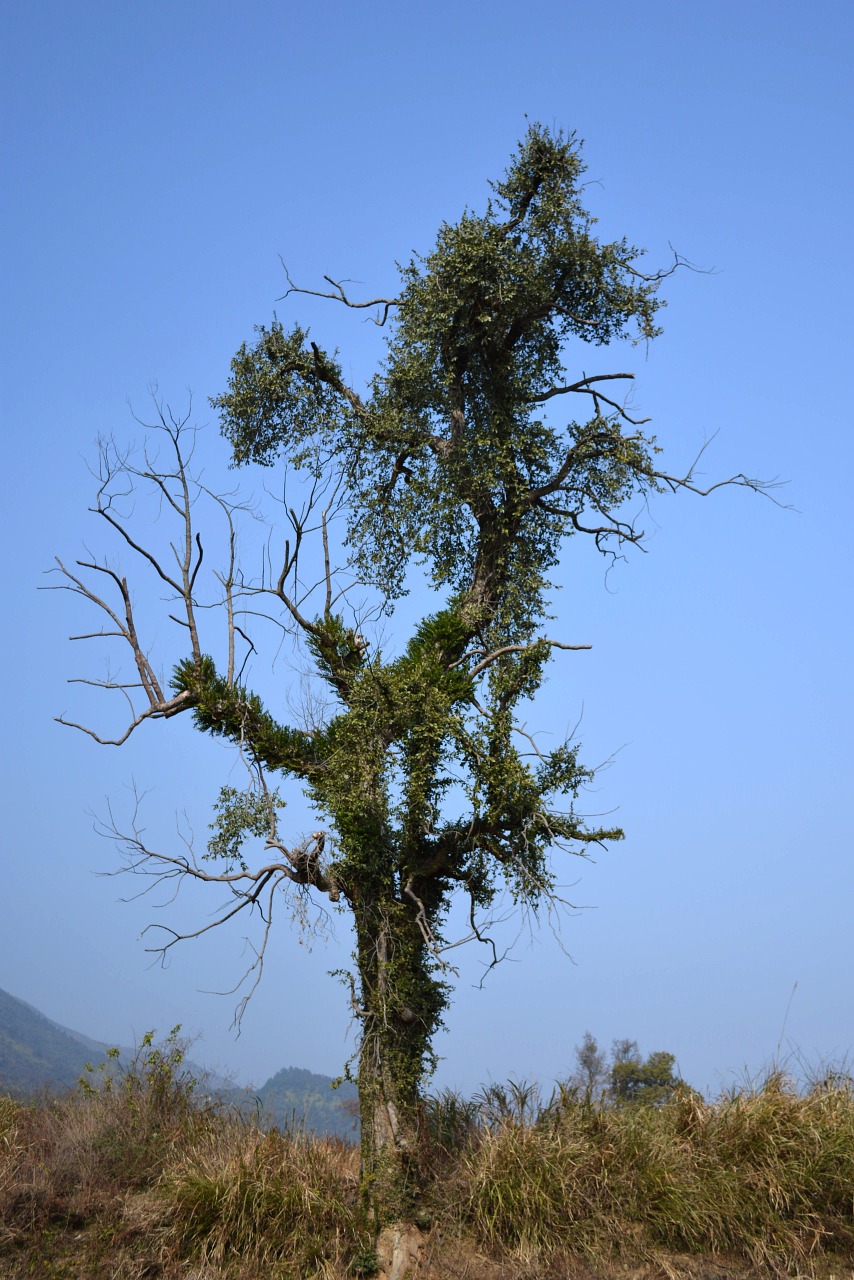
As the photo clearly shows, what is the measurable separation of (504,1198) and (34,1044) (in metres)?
88.2

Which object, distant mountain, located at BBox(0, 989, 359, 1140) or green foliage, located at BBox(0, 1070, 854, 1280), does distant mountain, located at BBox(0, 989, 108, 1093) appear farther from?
green foliage, located at BBox(0, 1070, 854, 1280)

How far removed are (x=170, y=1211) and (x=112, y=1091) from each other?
2.71m

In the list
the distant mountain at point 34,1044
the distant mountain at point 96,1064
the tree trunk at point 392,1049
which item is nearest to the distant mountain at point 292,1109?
the distant mountain at point 96,1064

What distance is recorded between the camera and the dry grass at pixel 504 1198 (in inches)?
368

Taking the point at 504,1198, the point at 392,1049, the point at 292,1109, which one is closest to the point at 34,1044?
the point at 292,1109

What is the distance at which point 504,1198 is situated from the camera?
967 cm

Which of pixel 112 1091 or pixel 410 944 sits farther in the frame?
pixel 112 1091

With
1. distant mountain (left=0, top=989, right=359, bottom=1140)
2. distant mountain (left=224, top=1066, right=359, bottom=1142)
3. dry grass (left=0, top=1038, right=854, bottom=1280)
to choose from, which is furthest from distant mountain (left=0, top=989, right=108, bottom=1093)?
dry grass (left=0, top=1038, right=854, bottom=1280)

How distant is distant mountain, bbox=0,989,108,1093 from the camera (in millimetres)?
70625

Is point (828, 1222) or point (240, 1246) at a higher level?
point (828, 1222)

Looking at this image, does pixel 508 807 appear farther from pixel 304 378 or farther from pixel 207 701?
pixel 304 378

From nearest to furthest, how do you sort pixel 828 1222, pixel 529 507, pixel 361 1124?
1. pixel 828 1222
2. pixel 361 1124
3. pixel 529 507

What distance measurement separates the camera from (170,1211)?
9742 mm

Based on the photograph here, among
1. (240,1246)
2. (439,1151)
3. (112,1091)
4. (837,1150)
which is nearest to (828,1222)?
(837,1150)
